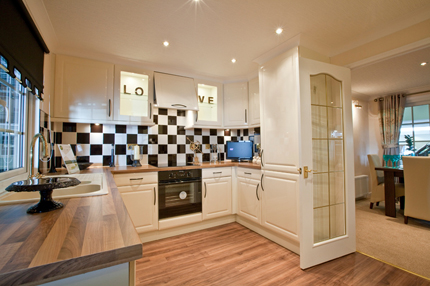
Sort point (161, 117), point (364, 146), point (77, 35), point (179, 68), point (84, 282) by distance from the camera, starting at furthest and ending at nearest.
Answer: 1. point (364, 146)
2. point (161, 117)
3. point (179, 68)
4. point (77, 35)
5. point (84, 282)

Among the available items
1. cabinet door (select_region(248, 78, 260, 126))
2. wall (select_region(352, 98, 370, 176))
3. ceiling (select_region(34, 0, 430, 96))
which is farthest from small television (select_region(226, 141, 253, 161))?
wall (select_region(352, 98, 370, 176))

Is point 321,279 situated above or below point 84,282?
below

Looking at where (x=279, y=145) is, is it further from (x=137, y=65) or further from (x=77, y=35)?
(x=77, y=35)

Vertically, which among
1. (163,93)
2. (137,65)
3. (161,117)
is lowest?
(161,117)

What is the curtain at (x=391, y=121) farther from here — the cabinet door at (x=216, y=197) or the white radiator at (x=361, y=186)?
the cabinet door at (x=216, y=197)

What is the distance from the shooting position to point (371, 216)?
3379mm

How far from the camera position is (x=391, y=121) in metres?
4.61

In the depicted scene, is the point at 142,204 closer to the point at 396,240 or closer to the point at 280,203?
the point at 280,203

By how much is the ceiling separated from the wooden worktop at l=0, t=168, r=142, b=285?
1.71m

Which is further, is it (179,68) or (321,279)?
(179,68)

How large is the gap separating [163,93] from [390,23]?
105 inches

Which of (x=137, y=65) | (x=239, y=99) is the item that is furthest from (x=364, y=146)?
(x=137, y=65)

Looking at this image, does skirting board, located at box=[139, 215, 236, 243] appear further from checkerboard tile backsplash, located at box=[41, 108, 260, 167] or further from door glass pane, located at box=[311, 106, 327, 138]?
door glass pane, located at box=[311, 106, 327, 138]

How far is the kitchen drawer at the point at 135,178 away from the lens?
237 cm
